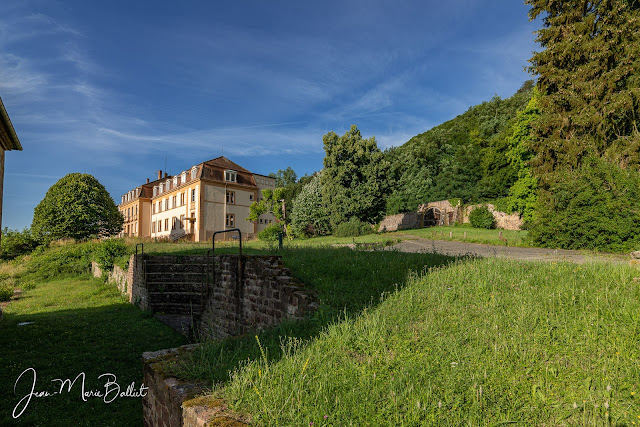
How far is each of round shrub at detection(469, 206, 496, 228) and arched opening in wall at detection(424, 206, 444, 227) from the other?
5.17 metres

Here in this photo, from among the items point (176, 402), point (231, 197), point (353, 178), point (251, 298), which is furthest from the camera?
point (231, 197)

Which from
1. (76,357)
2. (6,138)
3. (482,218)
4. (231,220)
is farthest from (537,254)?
(231,220)

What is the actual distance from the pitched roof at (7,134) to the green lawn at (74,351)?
540cm

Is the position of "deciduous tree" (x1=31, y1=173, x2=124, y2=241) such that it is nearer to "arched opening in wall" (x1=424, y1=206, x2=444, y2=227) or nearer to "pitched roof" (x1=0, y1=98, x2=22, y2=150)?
"pitched roof" (x1=0, y1=98, x2=22, y2=150)

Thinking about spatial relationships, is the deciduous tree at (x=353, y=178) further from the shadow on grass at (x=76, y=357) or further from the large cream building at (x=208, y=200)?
the shadow on grass at (x=76, y=357)

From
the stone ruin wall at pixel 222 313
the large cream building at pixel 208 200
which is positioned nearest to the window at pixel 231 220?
the large cream building at pixel 208 200

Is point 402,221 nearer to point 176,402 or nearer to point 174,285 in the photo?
point 174,285

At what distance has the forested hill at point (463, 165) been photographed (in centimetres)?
Answer: 3726

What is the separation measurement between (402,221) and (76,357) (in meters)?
39.6

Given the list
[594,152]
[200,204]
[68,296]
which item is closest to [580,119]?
[594,152]

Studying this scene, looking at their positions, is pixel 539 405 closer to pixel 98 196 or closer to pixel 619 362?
pixel 619 362

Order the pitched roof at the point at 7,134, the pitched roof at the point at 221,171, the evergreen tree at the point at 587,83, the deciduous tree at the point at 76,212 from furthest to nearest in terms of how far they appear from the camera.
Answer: the pitched roof at the point at 221,171
the deciduous tree at the point at 76,212
the evergreen tree at the point at 587,83
the pitched roof at the point at 7,134

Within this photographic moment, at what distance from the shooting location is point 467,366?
3.31 m

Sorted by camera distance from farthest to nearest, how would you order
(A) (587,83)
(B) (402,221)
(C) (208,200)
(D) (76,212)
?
(B) (402,221)
(C) (208,200)
(D) (76,212)
(A) (587,83)
